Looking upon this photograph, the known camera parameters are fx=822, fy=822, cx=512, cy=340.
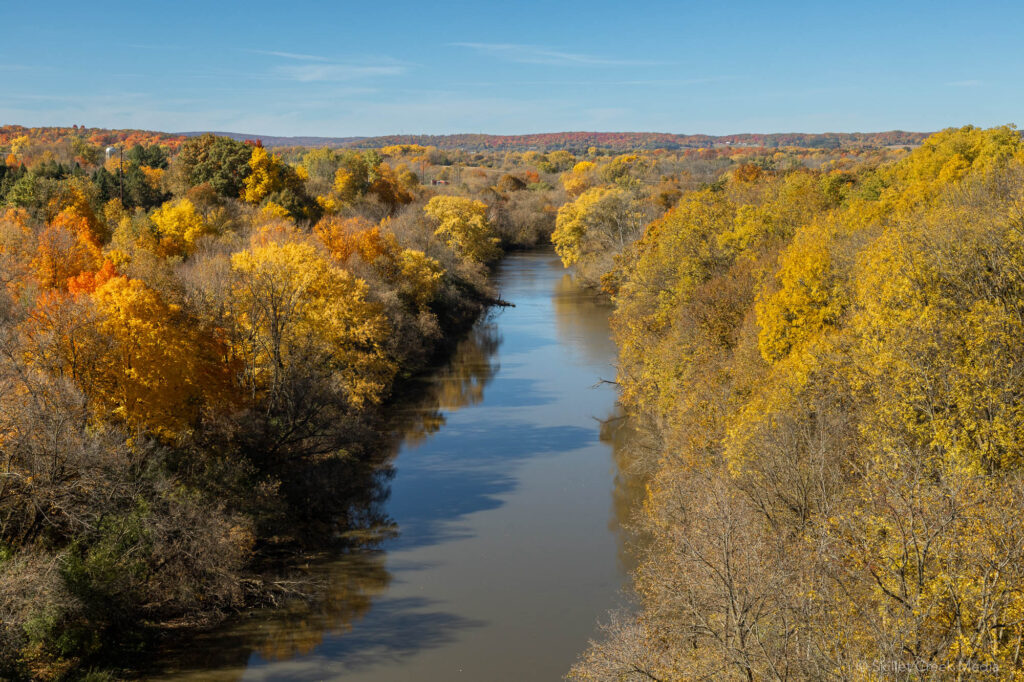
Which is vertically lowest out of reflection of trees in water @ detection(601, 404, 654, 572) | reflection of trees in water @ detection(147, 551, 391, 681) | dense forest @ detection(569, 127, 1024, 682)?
reflection of trees in water @ detection(147, 551, 391, 681)

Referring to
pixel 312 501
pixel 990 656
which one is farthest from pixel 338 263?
pixel 990 656

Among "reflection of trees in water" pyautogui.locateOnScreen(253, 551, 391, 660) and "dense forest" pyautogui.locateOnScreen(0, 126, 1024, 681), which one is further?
"reflection of trees in water" pyautogui.locateOnScreen(253, 551, 391, 660)

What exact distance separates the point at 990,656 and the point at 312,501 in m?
20.7

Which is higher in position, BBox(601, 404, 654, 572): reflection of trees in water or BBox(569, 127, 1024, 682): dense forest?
BBox(569, 127, 1024, 682): dense forest

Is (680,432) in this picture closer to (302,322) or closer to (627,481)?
(627,481)

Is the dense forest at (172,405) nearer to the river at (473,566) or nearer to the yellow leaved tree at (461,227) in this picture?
the river at (473,566)

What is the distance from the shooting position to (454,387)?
4025 cm

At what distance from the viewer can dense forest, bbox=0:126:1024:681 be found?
11.3m

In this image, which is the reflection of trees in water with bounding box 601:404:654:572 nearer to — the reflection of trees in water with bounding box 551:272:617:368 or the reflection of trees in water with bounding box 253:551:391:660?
the reflection of trees in water with bounding box 551:272:617:368

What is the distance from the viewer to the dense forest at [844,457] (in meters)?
10.0

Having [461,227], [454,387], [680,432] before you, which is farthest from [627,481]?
[461,227]

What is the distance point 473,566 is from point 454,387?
18.5 metres

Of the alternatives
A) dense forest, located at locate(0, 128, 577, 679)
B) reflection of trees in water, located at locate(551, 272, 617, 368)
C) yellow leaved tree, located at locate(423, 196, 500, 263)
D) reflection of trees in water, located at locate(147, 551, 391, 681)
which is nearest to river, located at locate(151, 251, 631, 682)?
reflection of trees in water, located at locate(147, 551, 391, 681)

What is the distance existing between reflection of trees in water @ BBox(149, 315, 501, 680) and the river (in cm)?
5
